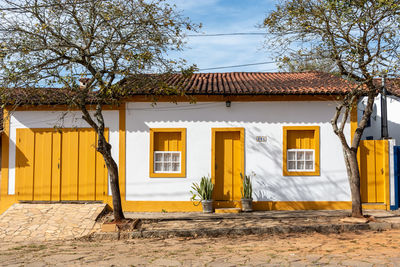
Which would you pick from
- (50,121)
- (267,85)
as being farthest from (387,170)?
(50,121)

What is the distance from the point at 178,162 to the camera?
10.8m

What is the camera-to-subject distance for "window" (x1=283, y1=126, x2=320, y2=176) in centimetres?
1065

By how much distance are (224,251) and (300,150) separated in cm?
480

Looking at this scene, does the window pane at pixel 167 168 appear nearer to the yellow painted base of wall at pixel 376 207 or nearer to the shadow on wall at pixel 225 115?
the shadow on wall at pixel 225 115

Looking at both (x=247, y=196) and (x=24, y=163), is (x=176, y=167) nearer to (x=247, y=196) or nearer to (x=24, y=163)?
(x=247, y=196)

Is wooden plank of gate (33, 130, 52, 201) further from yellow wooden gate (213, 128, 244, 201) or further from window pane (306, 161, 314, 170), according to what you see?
window pane (306, 161, 314, 170)

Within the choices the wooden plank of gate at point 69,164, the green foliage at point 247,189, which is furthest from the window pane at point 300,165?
the wooden plank of gate at point 69,164

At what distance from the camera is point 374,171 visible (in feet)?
35.0

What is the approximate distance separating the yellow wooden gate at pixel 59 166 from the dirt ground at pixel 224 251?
2.81 metres

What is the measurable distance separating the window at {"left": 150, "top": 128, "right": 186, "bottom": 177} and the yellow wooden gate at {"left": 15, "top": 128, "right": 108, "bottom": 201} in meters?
1.41

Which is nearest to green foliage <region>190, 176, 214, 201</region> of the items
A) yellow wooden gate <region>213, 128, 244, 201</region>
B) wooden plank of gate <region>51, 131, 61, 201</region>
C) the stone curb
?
yellow wooden gate <region>213, 128, 244, 201</region>

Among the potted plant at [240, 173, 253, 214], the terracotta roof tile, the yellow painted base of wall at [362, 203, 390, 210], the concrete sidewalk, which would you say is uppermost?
the terracotta roof tile

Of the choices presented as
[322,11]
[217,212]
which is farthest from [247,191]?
[322,11]

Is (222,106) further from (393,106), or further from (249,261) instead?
(393,106)
